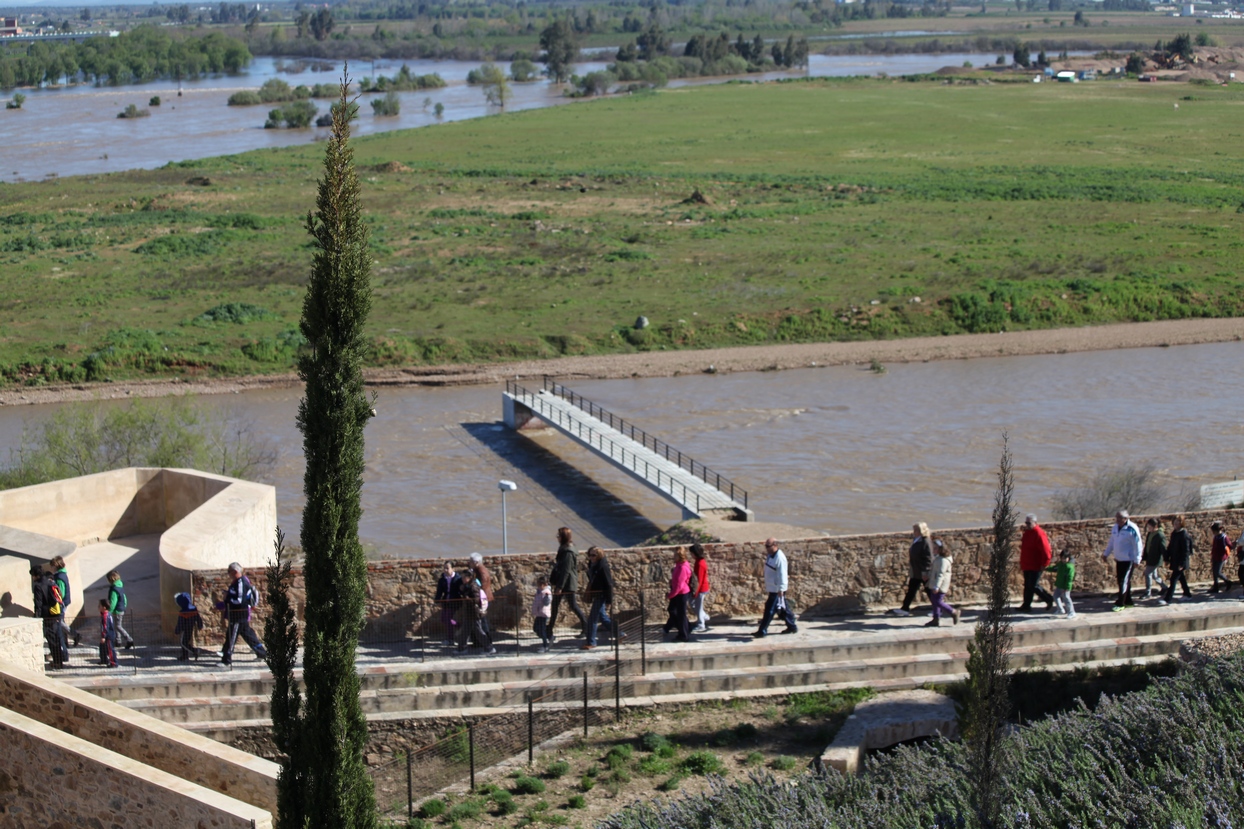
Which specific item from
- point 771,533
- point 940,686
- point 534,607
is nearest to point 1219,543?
point 940,686

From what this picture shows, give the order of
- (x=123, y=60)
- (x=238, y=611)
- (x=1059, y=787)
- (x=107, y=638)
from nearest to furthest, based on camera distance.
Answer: (x=1059, y=787)
(x=238, y=611)
(x=107, y=638)
(x=123, y=60)

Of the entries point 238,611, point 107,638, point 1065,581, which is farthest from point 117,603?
point 1065,581

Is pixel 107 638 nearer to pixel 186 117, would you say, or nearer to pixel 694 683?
pixel 694 683

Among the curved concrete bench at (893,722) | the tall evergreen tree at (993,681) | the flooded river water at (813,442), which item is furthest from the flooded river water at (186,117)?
the tall evergreen tree at (993,681)

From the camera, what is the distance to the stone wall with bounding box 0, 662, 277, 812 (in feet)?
35.2

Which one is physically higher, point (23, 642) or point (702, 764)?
point (23, 642)

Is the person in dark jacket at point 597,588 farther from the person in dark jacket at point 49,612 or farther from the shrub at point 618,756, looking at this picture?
the person in dark jacket at point 49,612

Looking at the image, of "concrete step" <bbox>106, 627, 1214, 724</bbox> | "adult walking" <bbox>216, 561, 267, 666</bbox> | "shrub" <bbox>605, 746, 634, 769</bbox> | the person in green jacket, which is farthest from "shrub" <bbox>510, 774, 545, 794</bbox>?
the person in green jacket

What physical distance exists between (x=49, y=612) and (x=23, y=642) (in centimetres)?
105

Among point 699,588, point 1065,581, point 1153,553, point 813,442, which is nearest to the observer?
point 699,588

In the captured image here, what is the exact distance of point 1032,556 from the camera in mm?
15047

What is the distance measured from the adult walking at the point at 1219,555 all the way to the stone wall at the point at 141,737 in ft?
34.0

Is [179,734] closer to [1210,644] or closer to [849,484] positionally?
[1210,644]

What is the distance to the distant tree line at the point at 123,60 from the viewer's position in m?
156
